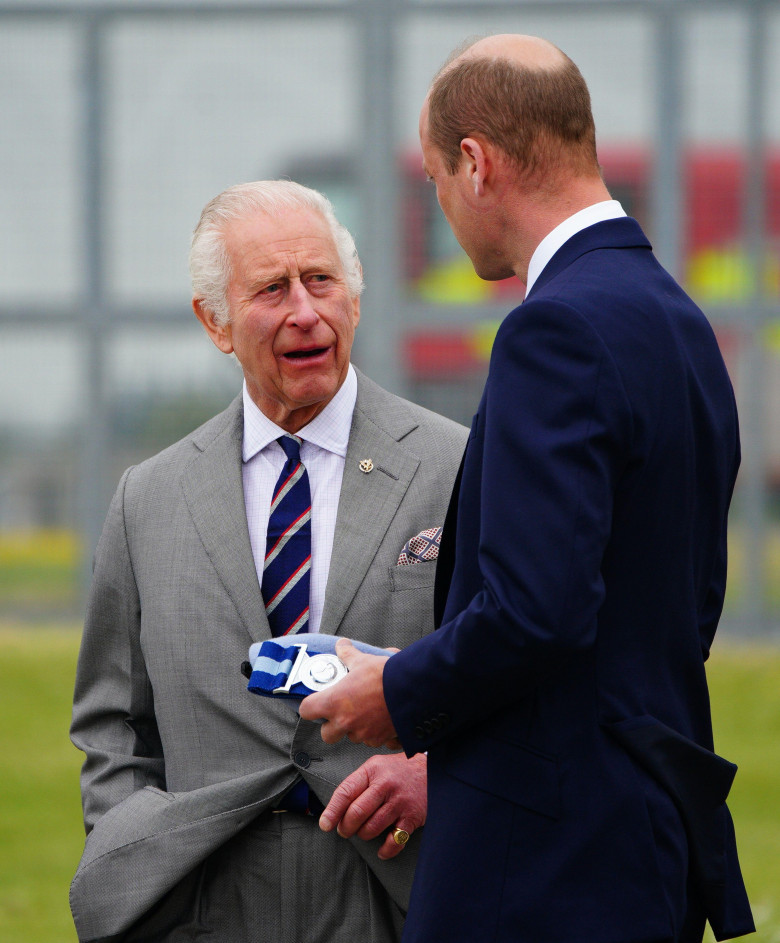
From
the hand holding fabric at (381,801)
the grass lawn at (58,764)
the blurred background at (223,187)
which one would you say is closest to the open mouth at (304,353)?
the hand holding fabric at (381,801)

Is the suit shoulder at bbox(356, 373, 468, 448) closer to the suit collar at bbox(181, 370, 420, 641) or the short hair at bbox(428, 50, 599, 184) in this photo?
the suit collar at bbox(181, 370, 420, 641)

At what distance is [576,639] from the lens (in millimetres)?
1315

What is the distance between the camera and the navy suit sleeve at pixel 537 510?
1306mm

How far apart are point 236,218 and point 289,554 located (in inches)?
23.1

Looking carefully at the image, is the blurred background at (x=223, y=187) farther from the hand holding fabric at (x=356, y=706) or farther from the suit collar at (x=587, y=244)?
the hand holding fabric at (x=356, y=706)

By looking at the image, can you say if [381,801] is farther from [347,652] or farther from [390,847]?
[347,652]

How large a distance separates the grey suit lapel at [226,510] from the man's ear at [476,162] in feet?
2.37

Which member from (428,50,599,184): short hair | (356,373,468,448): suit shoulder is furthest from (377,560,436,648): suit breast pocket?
(428,50,599,184): short hair

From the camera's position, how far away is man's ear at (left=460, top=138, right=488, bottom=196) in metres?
1.49

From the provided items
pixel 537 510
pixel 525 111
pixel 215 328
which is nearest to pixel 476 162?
pixel 525 111

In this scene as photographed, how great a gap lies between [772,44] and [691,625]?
4.45 meters

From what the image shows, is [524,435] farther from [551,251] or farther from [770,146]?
[770,146]

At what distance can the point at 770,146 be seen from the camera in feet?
17.2

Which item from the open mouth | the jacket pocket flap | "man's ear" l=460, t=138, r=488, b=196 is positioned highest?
"man's ear" l=460, t=138, r=488, b=196
